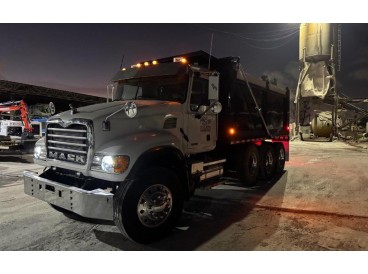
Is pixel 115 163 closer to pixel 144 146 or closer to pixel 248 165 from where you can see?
pixel 144 146

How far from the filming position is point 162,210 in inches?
177

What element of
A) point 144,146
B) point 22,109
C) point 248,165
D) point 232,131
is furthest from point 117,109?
point 22,109

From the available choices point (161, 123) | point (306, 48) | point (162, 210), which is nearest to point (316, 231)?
point (162, 210)

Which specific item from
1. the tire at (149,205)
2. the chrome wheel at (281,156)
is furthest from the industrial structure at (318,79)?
the tire at (149,205)

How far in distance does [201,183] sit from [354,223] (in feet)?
9.08

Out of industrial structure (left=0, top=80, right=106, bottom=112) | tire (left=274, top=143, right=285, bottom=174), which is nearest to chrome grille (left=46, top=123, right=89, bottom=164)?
tire (left=274, top=143, right=285, bottom=174)

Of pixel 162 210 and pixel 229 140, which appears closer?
pixel 162 210

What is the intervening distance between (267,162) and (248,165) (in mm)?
1681

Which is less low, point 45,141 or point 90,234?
point 45,141

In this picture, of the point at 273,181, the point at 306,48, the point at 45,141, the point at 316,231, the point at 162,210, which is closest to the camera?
the point at 162,210

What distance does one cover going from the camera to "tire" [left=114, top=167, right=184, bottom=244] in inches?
156

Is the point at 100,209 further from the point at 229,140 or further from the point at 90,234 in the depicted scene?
the point at 229,140

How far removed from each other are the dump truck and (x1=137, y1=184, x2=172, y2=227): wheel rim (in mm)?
14

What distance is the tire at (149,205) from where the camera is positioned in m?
3.97
